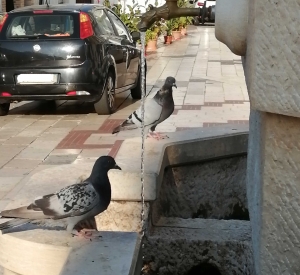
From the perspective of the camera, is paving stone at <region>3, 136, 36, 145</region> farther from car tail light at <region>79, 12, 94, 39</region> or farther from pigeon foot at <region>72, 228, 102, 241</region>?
pigeon foot at <region>72, 228, 102, 241</region>

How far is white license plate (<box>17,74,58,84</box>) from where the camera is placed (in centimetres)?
938

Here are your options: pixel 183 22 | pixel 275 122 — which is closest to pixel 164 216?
pixel 275 122

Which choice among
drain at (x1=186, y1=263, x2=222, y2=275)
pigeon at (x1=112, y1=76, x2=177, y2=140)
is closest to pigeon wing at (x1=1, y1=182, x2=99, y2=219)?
drain at (x1=186, y1=263, x2=222, y2=275)

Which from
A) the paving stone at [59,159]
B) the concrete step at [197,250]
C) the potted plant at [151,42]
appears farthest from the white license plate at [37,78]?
the potted plant at [151,42]

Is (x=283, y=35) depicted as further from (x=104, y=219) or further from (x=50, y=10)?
(x=50, y=10)

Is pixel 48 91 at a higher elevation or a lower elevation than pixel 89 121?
higher

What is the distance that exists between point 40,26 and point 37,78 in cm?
85

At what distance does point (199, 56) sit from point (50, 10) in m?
10.2

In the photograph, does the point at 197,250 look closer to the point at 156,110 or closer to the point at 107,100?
the point at 156,110

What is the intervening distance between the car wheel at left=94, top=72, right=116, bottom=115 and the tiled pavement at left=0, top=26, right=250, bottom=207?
0.54 feet

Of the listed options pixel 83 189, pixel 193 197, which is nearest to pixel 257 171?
pixel 83 189

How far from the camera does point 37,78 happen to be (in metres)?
9.42

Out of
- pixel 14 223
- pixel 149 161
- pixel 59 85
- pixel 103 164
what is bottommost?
pixel 59 85

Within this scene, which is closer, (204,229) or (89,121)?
(204,229)
